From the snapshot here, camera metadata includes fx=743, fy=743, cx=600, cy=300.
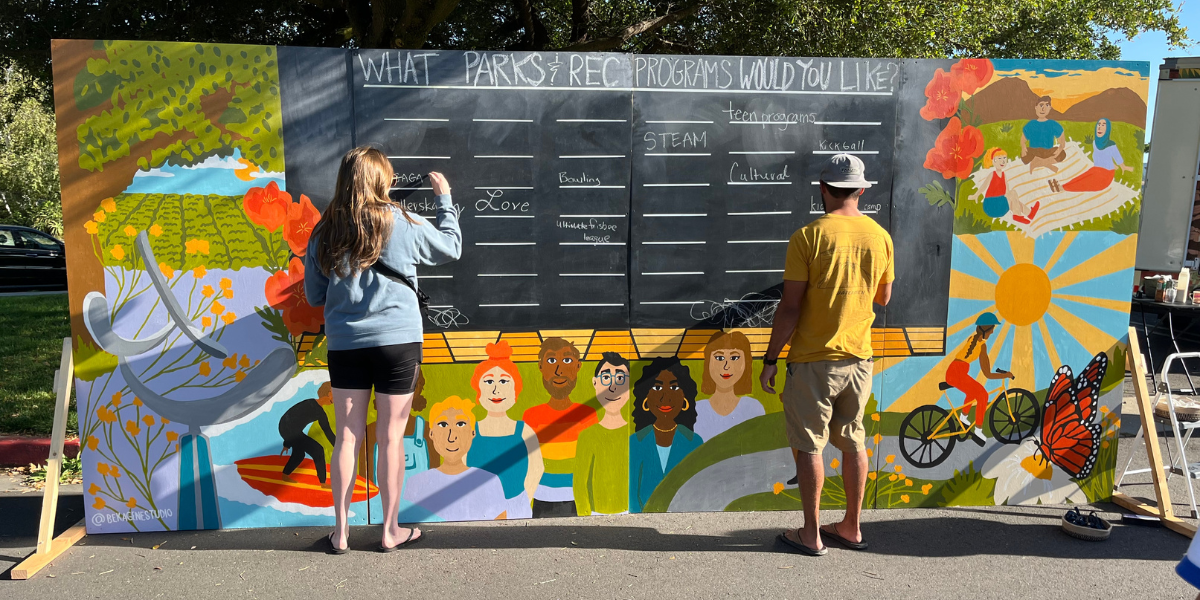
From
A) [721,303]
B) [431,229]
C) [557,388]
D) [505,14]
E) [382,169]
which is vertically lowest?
[557,388]

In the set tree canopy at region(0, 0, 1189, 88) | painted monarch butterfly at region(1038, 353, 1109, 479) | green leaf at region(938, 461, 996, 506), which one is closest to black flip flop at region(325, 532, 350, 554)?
green leaf at region(938, 461, 996, 506)

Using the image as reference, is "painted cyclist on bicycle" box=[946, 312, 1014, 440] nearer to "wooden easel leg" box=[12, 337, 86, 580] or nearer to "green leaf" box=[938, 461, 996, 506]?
"green leaf" box=[938, 461, 996, 506]

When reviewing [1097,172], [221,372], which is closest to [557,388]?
[221,372]

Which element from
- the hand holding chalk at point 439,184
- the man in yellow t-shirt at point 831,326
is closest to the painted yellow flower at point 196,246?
the hand holding chalk at point 439,184

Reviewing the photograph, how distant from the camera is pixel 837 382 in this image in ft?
11.7

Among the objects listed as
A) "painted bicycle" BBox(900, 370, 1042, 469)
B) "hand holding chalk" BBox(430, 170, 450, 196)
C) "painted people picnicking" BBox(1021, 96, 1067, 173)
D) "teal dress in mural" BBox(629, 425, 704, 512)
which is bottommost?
"teal dress in mural" BBox(629, 425, 704, 512)

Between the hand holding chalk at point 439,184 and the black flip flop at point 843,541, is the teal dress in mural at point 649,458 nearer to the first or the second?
the black flip flop at point 843,541

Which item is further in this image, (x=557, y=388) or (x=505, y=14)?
(x=505, y=14)

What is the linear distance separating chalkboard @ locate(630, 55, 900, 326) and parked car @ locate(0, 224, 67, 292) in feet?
58.0

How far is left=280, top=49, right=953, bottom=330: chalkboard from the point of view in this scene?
3.91 metres

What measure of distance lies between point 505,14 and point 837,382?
10.1 m

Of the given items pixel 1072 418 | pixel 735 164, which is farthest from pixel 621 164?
pixel 1072 418

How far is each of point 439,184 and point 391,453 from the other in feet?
4.46

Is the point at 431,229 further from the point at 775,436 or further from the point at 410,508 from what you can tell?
the point at 775,436
